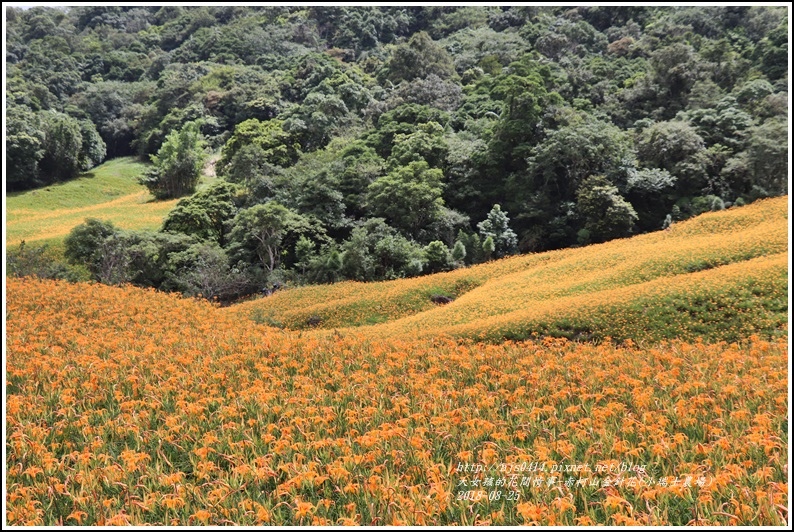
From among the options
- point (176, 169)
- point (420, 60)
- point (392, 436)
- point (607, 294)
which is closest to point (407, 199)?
point (607, 294)

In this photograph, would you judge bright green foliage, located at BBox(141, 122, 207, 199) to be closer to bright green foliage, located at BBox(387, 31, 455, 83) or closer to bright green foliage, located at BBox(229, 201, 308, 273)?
bright green foliage, located at BBox(229, 201, 308, 273)

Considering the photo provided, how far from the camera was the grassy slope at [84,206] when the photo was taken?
97.1 feet

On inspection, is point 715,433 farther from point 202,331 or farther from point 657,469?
point 202,331

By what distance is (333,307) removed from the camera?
17.4 meters

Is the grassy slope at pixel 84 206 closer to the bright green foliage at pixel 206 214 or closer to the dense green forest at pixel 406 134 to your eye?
the dense green forest at pixel 406 134

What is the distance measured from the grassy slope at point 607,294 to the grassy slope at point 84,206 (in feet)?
55.8

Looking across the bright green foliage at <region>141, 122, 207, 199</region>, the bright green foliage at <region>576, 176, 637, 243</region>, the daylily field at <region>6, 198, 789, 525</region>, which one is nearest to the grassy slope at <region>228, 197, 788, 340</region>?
the daylily field at <region>6, 198, 789, 525</region>

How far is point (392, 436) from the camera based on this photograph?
412 cm

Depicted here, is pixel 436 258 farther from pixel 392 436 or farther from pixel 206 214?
pixel 392 436


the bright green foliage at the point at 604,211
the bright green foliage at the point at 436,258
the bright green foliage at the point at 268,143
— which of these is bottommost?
the bright green foliage at the point at 436,258

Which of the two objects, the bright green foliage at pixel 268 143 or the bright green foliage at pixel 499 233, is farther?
the bright green foliage at pixel 268 143

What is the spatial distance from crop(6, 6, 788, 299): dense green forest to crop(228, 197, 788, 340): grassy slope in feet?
14.9

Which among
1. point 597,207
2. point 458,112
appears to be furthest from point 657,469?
point 458,112

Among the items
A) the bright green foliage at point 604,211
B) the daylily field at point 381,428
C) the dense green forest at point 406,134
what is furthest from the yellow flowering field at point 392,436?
the bright green foliage at point 604,211
